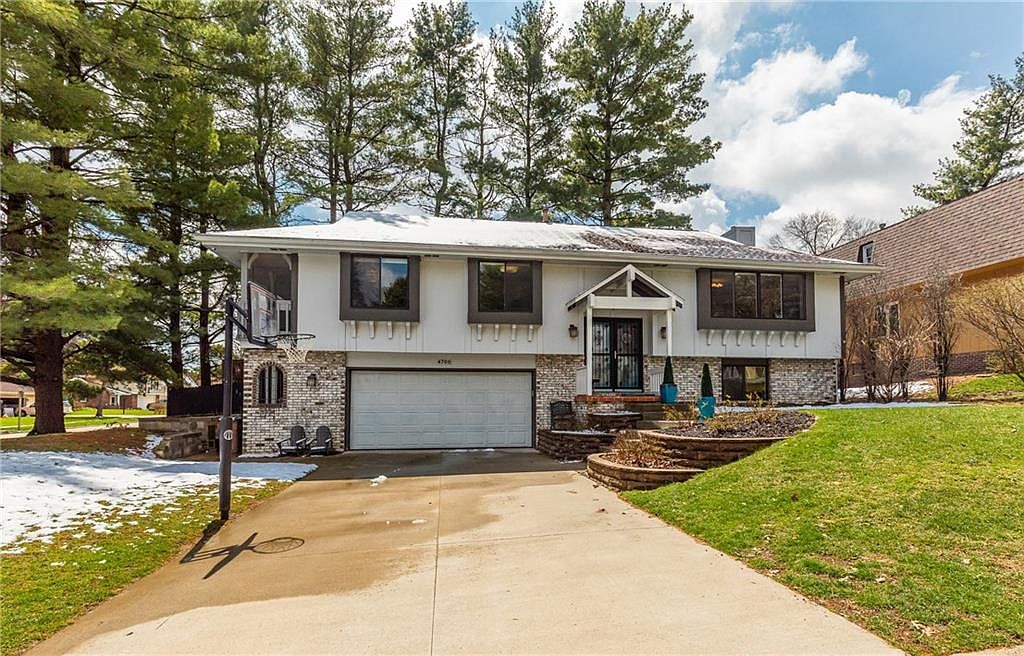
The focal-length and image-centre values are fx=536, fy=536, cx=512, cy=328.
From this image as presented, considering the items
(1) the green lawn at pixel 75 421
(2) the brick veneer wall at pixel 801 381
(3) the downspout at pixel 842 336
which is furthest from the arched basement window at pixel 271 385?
(3) the downspout at pixel 842 336

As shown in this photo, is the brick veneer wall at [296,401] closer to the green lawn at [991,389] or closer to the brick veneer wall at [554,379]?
the brick veneer wall at [554,379]

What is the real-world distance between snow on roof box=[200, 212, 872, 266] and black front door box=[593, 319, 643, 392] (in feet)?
6.86

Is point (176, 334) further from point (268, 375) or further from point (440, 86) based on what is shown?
point (440, 86)

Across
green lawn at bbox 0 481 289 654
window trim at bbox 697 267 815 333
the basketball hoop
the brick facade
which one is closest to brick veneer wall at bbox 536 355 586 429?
the brick facade

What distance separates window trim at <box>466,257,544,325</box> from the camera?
44.3 feet

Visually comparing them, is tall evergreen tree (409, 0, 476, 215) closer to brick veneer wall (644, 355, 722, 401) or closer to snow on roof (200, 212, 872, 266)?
snow on roof (200, 212, 872, 266)

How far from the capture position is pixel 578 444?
11352 millimetres

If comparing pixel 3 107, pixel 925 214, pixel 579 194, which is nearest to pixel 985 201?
pixel 925 214

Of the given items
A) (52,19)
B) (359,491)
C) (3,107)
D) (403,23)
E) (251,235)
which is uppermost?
(403,23)

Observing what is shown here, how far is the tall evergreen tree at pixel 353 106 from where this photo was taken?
21000 millimetres

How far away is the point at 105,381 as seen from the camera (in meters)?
16.8

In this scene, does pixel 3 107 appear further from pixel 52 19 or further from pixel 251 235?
pixel 251 235

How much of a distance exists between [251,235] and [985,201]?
2228 centimetres

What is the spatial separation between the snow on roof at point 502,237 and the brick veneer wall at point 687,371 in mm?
2799
